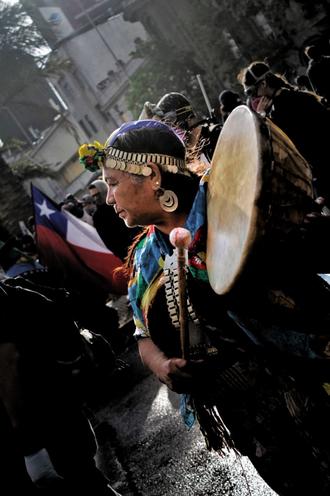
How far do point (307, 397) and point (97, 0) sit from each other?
4710 cm

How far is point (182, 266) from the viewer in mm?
1667

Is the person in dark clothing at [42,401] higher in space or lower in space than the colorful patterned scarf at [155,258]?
lower

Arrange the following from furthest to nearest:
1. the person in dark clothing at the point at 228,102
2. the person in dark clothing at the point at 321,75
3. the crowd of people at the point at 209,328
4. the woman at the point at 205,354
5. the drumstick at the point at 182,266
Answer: the person in dark clothing at the point at 228,102 → the person in dark clothing at the point at 321,75 → the woman at the point at 205,354 → the drumstick at the point at 182,266 → the crowd of people at the point at 209,328

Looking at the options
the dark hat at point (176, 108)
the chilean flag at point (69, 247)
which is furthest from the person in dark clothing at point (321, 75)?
the chilean flag at point (69, 247)

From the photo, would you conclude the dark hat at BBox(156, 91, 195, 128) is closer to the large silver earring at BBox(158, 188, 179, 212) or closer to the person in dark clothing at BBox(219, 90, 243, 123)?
the person in dark clothing at BBox(219, 90, 243, 123)

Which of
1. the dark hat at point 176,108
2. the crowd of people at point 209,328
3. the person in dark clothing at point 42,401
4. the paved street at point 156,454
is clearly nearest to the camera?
the crowd of people at point 209,328

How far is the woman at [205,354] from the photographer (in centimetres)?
174

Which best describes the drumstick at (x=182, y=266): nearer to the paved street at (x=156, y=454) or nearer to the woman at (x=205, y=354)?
the woman at (x=205, y=354)

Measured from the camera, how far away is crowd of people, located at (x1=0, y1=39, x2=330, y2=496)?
4.95ft

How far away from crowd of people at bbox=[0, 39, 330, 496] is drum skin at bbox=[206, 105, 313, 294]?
2cm

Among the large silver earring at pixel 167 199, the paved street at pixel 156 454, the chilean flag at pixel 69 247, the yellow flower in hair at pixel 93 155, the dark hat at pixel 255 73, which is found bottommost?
the paved street at pixel 156 454

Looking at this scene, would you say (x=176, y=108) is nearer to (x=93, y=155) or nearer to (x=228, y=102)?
(x=228, y=102)

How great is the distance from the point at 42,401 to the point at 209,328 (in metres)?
1.15

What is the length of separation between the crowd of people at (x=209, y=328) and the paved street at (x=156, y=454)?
109cm
